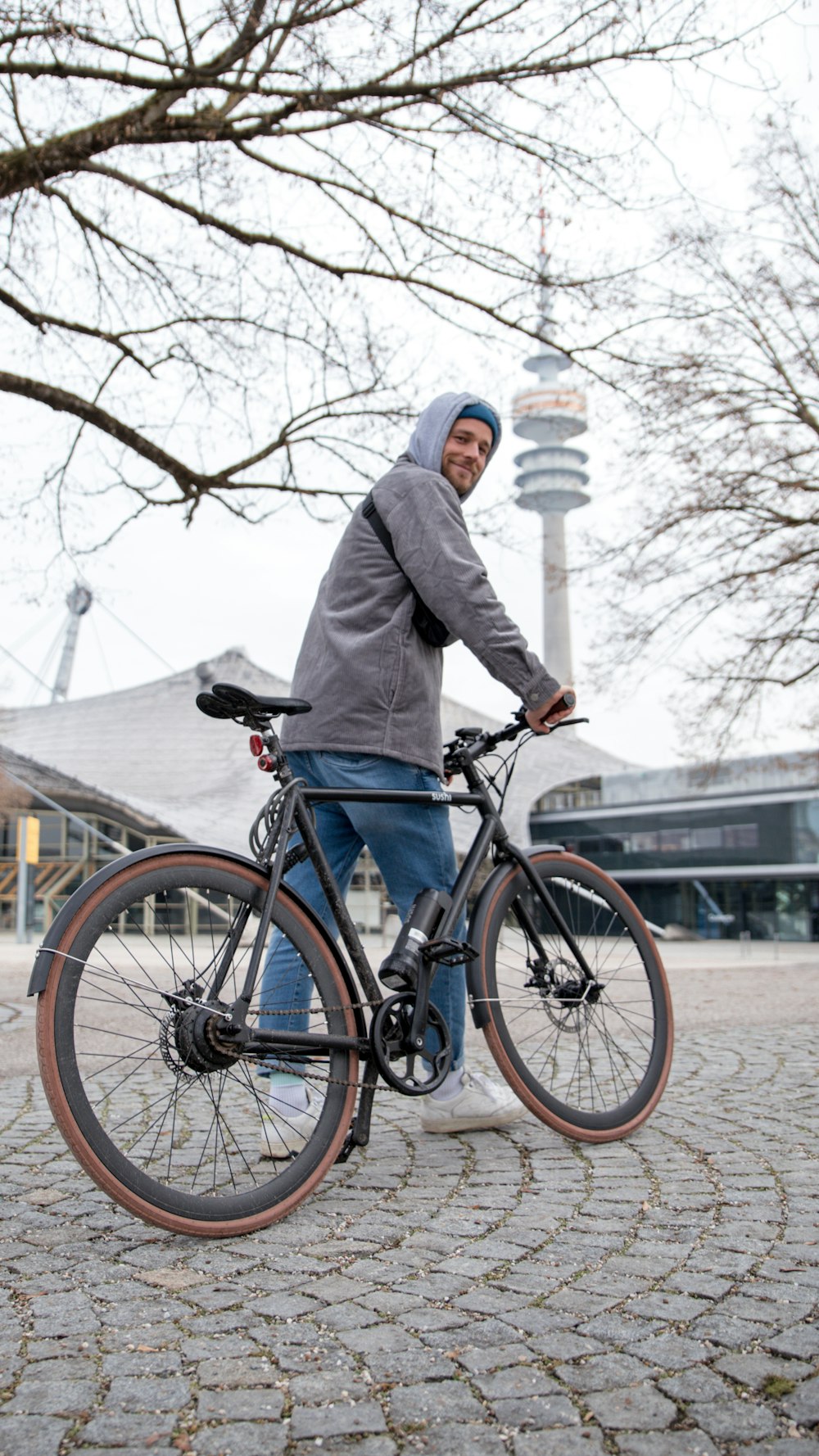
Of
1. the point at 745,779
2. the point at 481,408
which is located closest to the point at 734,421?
the point at 745,779

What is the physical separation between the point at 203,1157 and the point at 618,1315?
1203 millimetres

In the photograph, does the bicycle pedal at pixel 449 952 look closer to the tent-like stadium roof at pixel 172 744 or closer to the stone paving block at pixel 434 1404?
the stone paving block at pixel 434 1404

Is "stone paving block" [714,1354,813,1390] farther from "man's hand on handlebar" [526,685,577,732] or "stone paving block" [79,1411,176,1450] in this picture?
"man's hand on handlebar" [526,685,577,732]

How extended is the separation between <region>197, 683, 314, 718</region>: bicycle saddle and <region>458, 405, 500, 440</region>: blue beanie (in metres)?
1.00

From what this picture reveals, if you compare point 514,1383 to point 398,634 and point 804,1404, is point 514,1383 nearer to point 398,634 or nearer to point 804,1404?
point 804,1404

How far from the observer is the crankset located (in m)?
2.65

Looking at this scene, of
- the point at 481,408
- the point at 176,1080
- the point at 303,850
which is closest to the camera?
the point at 176,1080

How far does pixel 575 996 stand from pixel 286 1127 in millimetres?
861

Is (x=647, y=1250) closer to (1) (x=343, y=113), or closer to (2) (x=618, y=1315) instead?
(2) (x=618, y=1315)

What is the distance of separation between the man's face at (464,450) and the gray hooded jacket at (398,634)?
0.13 metres

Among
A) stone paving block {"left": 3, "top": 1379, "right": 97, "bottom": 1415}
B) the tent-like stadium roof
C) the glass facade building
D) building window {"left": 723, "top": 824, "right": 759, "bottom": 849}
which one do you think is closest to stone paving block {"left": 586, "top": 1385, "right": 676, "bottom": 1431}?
stone paving block {"left": 3, "top": 1379, "right": 97, "bottom": 1415}

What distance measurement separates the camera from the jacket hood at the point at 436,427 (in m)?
3.17

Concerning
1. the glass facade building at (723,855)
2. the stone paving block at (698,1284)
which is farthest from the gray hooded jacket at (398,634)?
the glass facade building at (723,855)

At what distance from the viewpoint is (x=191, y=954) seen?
8.18 feet
